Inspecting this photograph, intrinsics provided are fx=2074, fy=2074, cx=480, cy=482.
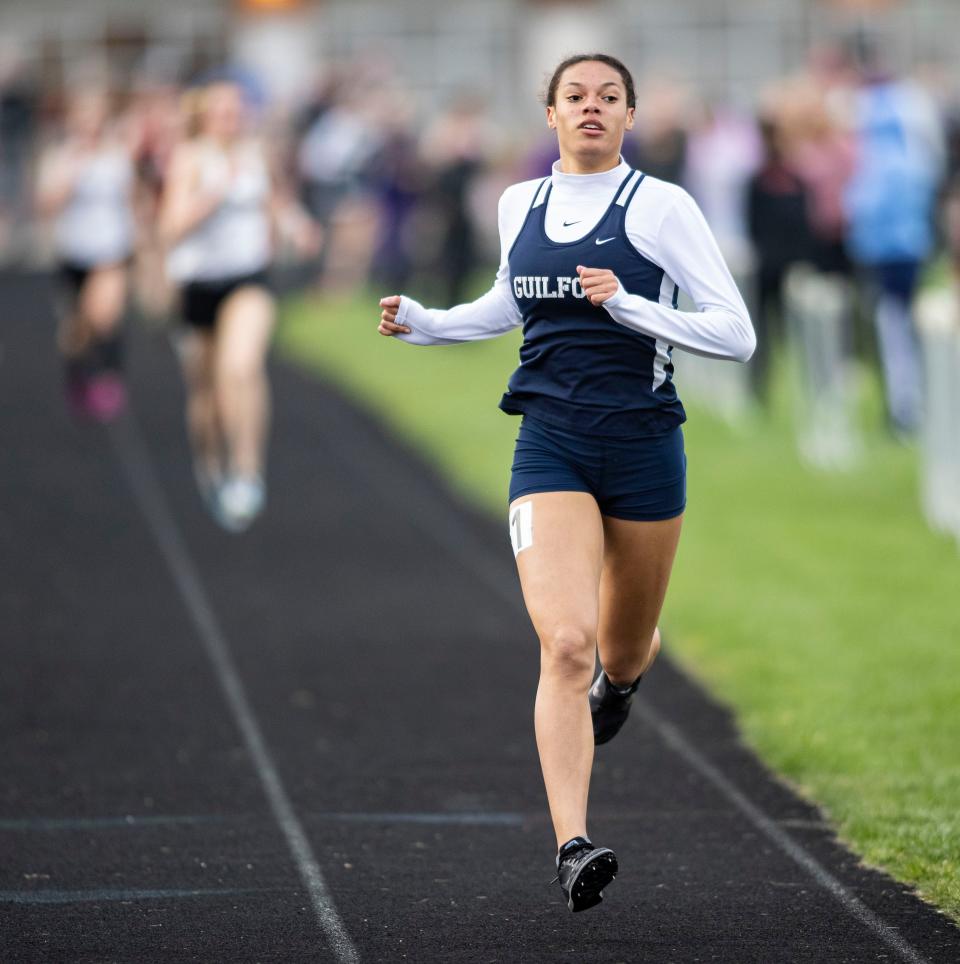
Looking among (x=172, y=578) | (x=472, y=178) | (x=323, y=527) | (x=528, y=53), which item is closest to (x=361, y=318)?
(x=472, y=178)

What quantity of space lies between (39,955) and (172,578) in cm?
562

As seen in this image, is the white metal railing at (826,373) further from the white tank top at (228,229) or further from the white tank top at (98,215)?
the white tank top at (98,215)

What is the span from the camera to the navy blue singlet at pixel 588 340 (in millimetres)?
5223

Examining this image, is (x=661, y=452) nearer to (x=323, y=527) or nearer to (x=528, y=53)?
(x=323, y=527)

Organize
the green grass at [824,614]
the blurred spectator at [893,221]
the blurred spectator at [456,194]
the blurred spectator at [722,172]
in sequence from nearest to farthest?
1. the green grass at [824,614]
2. the blurred spectator at [893,221]
3. the blurred spectator at [722,172]
4. the blurred spectator at [456,194]

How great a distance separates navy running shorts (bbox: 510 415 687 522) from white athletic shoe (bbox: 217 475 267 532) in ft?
21.3

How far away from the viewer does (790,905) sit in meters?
5.44

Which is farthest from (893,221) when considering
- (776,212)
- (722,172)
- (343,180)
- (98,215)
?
(343,180)

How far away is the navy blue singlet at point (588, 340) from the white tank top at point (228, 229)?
6.27 metres

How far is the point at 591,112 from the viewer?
5258 millimetres

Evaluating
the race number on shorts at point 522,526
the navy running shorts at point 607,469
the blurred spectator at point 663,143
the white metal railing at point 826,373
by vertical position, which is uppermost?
the navy running shorts at point 607,469

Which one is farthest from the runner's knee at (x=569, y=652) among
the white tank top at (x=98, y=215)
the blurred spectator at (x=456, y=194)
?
the blurred spectator at (x=456, y=194)

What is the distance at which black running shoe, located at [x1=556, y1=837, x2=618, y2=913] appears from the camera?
4.84 meters

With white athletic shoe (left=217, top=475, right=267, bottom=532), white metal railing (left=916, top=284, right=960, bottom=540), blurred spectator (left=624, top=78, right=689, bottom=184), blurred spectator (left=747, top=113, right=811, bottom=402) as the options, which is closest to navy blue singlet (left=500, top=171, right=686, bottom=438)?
white metal railing (left=916, top=284, right=960, bottom=540)
